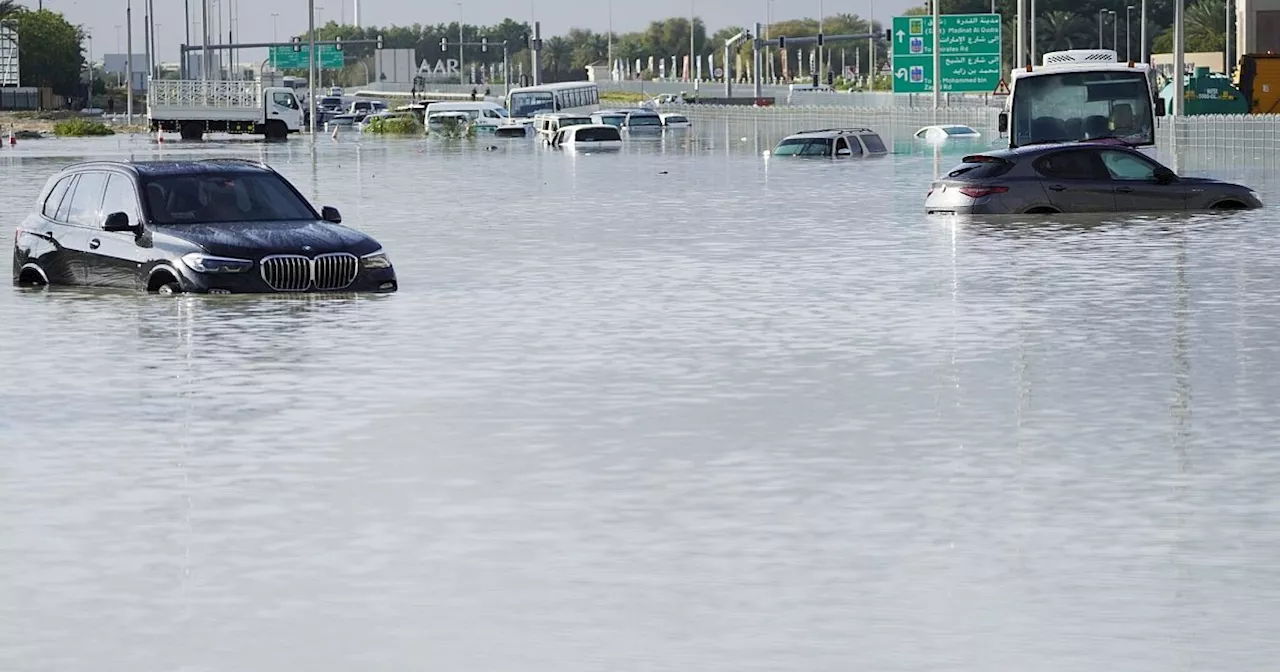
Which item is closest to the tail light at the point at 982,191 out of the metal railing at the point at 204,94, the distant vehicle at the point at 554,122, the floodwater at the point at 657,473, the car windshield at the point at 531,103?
the floodwater at the point at 657,473

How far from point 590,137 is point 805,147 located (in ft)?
52.7

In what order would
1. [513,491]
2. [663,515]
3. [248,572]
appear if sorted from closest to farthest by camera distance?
1. [248,572]
2. [663,515]
3. [513,491]

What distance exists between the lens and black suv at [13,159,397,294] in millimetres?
21156

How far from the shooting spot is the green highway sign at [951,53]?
90312mm

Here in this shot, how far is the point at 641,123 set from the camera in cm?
9719

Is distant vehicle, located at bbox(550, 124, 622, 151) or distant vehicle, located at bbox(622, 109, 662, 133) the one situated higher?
distant vehicle, located at bbox(622, 109, 662, 133)

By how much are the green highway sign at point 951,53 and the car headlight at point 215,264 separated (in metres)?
70.8

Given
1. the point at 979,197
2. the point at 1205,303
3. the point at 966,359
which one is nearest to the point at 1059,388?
the point at 966,359

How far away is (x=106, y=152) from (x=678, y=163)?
2400cm

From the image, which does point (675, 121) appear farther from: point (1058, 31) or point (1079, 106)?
point (1079, 106)

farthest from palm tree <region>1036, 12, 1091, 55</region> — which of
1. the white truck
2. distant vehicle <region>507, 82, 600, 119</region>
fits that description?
the white truck

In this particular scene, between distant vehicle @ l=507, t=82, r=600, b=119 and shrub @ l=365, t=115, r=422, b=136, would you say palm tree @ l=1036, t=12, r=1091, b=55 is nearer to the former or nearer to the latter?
distant vehicle @ l=507, t=82, r=600, b=119

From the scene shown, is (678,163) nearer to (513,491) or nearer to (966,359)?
(966,359)

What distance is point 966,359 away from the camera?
53.4ft
